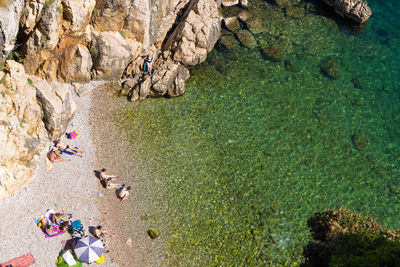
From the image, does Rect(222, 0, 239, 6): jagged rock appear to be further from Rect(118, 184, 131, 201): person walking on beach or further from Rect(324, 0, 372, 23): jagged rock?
Rect(118, 184, 131, 201): person walking on beach

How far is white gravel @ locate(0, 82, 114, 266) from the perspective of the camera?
22.7 metres

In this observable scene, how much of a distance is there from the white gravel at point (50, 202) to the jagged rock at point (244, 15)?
19846 mm

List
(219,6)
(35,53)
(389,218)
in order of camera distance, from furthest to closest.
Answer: (219,6), (389,218), (35,53)

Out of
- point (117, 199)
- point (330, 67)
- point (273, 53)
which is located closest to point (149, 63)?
point (117, 199)

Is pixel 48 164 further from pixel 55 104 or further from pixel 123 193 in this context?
pixel 123 193

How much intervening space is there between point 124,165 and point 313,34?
2456 centimetres

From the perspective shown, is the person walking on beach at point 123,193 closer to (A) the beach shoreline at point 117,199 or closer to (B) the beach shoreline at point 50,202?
(A) the beach shoreline at point 117,199

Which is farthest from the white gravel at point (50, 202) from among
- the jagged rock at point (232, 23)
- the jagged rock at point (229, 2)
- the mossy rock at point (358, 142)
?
the mossy rock at point (358, 142)

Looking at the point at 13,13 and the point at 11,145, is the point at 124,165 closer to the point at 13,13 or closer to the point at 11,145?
the point at 11,145

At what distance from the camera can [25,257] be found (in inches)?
870

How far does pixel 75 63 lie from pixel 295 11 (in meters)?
24.6

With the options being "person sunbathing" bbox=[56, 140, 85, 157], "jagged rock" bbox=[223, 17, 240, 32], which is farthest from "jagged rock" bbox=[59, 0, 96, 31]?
"jagged rock" bbox=[223, 17, 240, 32]

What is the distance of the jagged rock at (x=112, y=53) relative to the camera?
95.8 ft

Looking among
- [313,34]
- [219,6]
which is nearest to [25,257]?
[219,6]
